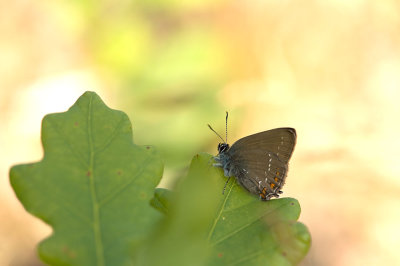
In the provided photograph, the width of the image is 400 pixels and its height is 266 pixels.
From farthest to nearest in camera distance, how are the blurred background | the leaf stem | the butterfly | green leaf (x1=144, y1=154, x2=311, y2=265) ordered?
the blurred background → the butterfly → the leaf stem → green leaf (x1=144, y1=154, x2=311, y2=265)

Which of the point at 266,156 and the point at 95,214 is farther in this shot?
the point at 266,156

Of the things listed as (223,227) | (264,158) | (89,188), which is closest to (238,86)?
(264,158)

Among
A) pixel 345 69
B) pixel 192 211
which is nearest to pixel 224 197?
pixel 192 211

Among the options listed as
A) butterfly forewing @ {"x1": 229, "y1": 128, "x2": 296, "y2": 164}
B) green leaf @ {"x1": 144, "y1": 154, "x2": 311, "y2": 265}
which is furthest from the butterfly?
green leaf @ {"x1": 144, "y1": 154, "x2": 311, "y2": 265}

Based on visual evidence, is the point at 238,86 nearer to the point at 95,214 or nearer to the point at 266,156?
the point at 266,156

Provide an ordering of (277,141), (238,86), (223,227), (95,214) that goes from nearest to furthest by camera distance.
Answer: (95,214), (223,227), (277,141), (238,86)

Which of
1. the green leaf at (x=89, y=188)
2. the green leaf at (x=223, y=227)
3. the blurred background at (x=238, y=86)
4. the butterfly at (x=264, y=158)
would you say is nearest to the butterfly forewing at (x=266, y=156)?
the butterfly at (x=264, y=158)

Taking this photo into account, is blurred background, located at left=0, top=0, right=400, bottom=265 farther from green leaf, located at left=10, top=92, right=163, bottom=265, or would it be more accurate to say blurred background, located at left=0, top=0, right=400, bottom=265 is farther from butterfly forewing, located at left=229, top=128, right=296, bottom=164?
green leaf, located at left=10, top=92, right=163, bottom=265
